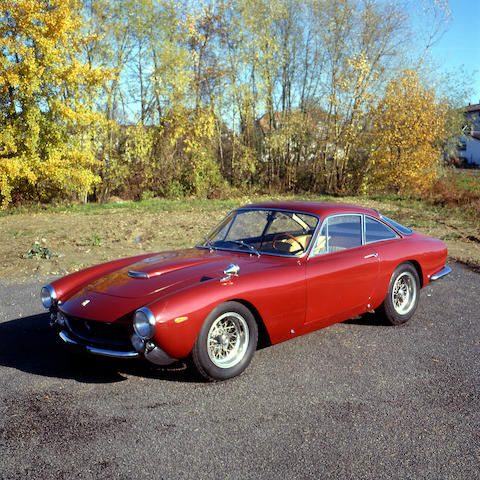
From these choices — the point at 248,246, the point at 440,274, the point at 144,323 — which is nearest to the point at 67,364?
the point at 144,323

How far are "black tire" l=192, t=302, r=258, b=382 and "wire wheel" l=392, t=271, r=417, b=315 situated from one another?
2.06 meters

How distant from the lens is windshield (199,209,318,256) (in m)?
4.48

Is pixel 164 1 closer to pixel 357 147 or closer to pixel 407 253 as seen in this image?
pixel 357 147

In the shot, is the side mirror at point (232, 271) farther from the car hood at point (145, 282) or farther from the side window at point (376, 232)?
the side window at point (376, 232)

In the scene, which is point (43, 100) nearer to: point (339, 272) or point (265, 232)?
point (265, 232)

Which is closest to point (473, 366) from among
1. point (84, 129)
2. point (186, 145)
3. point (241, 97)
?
point (84, 129)

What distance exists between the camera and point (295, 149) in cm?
Answer: 2561

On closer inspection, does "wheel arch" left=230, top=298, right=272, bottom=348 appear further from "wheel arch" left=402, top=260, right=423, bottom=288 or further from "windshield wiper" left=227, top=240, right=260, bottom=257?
"wheel arch" left=402, top=260, right=423, bottom=288

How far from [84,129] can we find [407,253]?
15.3 meters

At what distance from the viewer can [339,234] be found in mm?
4746

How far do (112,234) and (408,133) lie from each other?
14729mm

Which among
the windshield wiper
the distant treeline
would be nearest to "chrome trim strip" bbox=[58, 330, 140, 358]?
the windshield wiper

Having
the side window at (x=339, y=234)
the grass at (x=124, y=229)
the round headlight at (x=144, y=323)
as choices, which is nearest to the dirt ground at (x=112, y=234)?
the grass at (x=124, y=229)

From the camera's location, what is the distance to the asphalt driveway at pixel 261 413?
2615mm
